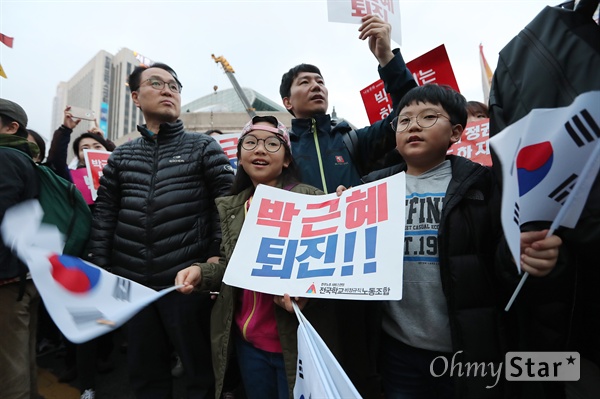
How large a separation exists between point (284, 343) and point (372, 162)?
4.43ft

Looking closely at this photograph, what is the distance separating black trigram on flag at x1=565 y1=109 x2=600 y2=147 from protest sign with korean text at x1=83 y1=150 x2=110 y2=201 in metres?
3.69

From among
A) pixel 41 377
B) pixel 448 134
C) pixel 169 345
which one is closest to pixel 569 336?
pixel 448 134

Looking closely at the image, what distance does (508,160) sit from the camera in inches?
30.5

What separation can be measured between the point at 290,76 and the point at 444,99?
131 cm

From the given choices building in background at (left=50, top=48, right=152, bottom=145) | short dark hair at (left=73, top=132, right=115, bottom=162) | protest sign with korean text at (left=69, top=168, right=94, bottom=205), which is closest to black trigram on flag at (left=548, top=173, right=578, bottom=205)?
protest sign with korean text at (left=69, top=168, right=94, bottom=205)

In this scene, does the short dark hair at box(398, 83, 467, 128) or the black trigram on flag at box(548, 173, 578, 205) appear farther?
the short dark hair at box(398, 83, 467, 128)

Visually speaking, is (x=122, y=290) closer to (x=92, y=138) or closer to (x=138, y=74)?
(x=138, y=74)

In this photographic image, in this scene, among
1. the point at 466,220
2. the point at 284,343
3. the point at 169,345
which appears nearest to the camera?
the point at 466,220

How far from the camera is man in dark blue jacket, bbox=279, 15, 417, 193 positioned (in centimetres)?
188

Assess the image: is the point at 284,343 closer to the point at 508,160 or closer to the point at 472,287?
the point at 472,287

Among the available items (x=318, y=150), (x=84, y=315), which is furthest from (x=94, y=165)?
→ (x=84, y=315)

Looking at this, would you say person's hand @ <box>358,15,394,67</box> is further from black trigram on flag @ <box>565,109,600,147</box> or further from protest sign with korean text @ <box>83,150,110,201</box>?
protest sign with korean text @ <box>83,150,110,201</box>

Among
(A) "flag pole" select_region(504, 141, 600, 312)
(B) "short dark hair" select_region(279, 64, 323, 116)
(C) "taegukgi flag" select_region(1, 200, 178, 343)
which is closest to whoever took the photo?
(A) "flag pole" select_region(504, 141, 600, 312)

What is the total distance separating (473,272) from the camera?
3.95 feet
